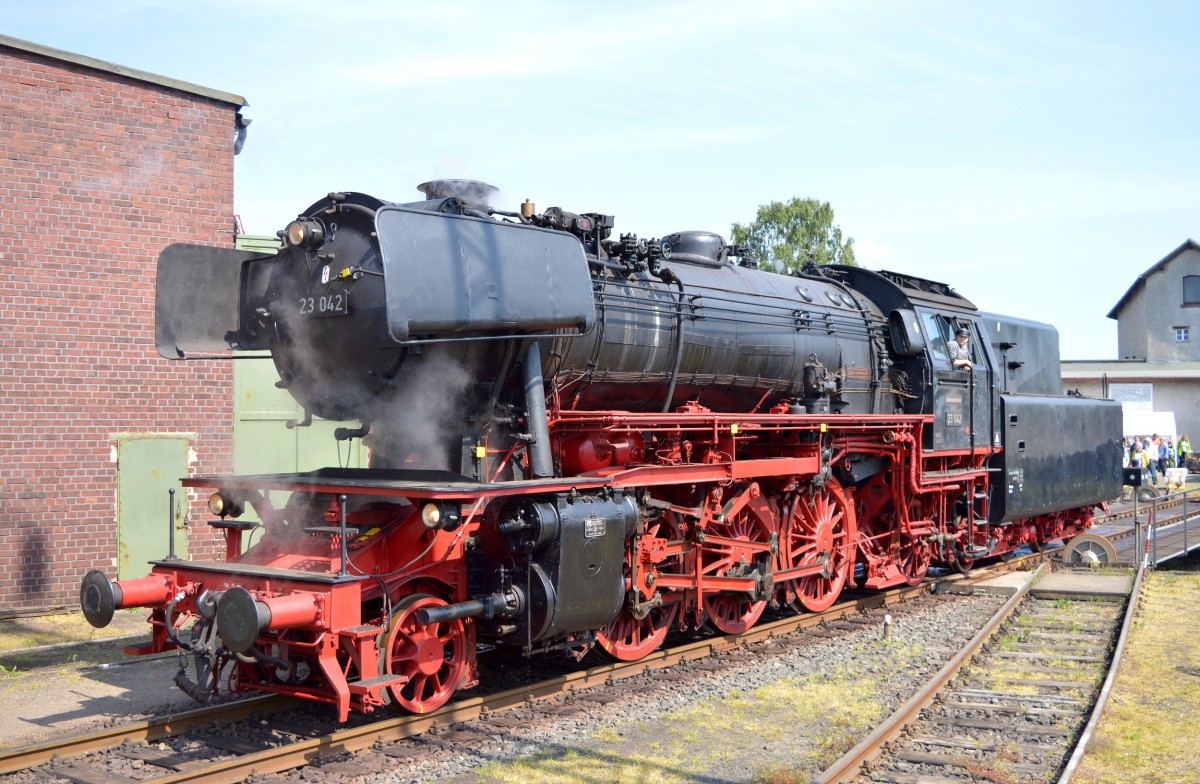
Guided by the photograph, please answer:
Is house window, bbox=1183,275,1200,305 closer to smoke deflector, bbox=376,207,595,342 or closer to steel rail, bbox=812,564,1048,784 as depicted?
steel rail, bbox=812,564,1048,784

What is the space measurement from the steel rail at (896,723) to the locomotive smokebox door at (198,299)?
4796 mm

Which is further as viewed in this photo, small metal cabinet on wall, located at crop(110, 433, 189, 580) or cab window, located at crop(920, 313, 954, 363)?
cab window, located at crop(920, 313, 954, 363)

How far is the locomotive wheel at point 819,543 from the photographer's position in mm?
10086

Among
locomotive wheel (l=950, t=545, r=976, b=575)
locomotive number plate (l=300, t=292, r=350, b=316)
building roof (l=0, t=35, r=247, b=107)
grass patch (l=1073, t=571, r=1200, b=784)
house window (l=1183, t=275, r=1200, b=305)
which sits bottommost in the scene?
grass patch (l=1073, t=571, r=1200, b=784)

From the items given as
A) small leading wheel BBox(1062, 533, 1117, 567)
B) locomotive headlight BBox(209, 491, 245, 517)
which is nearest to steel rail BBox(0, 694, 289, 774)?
locomotive headlight BBox(209, 491, 245, 517)

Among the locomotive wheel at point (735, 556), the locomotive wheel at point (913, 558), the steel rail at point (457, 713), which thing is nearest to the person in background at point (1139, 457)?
the locomotive wheel at point (913, 558)

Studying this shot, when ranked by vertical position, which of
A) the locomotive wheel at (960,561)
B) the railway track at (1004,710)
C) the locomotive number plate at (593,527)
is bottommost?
the railway track at (1004,710)

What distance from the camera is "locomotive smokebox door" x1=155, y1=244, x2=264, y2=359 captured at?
7.17m

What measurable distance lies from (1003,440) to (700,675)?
642 cm

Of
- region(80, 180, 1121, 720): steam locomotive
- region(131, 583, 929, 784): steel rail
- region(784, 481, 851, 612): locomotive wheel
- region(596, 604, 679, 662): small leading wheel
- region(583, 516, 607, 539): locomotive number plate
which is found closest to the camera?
region(131, 583, 929, 784): steel rail

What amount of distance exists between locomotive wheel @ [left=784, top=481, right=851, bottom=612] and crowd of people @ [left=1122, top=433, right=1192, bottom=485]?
813 inches

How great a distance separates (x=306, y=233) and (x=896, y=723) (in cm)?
484

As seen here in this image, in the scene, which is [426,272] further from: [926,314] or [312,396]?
[926,314]

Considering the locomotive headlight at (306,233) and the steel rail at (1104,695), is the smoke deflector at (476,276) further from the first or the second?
the steel rail at (1104,695)
